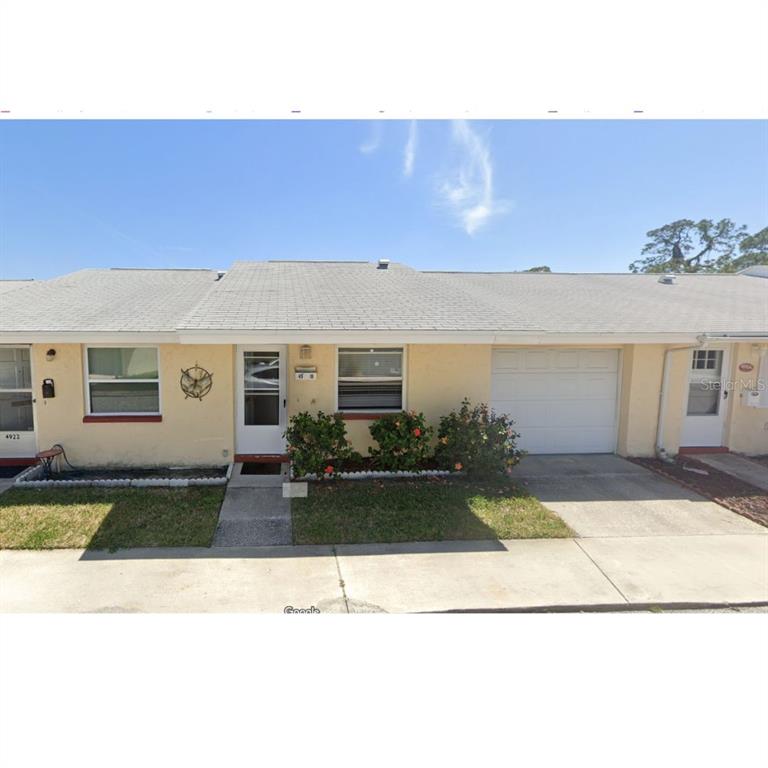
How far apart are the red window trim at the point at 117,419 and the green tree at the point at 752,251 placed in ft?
115

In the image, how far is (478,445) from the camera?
253 inches

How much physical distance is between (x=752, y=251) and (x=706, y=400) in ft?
98.0

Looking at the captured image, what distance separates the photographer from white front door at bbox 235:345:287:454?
282 inches

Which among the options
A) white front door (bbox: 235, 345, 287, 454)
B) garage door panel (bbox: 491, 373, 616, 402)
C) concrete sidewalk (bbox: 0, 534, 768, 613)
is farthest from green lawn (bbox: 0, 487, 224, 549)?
garage door panel (bbox: 491, 373, 616, 402)

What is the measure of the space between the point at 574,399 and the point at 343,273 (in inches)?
220

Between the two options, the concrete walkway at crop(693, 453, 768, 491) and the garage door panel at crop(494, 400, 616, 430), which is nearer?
the concrete walkway at crop(693, 453, 768, 491)

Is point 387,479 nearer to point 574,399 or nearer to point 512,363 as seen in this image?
point 512,363

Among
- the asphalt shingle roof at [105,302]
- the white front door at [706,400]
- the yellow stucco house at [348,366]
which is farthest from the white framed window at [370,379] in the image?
the white front door at [706,400]

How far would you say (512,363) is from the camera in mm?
8062

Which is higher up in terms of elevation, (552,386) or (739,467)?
(552,386)

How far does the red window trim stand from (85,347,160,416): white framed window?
80mm

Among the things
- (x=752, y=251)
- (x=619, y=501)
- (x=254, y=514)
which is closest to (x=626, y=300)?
(x=619, y=501)

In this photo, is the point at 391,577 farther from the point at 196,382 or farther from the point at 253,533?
the point at 196,382

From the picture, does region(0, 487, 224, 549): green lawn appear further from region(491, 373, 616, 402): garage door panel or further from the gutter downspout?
the gutter downspout
